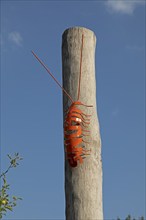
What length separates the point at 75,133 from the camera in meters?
4.12

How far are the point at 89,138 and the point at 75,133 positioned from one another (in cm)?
13

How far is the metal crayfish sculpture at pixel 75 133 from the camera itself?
4055 mm

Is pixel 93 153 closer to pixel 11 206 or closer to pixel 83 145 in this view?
pixel 83 145

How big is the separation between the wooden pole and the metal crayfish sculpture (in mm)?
44

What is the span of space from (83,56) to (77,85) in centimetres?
30

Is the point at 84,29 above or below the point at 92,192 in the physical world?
above

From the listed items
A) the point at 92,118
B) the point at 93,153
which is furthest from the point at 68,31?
the point at 93,153

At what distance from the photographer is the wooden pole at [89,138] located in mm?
3930

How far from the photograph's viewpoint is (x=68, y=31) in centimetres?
456

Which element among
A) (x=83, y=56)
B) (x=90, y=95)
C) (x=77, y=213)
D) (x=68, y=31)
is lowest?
(x=77, y=213)

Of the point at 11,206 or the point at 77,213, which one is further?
the point at 11,206

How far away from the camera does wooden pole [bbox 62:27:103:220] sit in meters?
3.93

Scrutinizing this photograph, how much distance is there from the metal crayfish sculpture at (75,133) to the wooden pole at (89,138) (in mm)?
44

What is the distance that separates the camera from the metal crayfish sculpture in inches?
160
